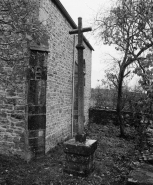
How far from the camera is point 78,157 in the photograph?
15.1ft

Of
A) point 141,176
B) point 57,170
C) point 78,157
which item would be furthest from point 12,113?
point 141,176

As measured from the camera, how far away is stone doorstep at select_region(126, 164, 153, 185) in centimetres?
398

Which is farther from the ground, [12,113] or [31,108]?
[31,108]

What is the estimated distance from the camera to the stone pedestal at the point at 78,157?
453cm

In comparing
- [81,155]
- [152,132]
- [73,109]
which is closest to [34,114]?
[81,155]

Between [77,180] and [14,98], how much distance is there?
3059 millimetres

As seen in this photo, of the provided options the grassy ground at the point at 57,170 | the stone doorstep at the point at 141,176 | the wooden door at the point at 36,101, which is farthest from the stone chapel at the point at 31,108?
the stone doorstep at the point at 141,176

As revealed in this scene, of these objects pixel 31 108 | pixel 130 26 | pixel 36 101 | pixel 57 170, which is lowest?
pixel 57 170

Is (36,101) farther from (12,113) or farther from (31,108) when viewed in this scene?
(12,113)

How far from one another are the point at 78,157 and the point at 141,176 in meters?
1.50

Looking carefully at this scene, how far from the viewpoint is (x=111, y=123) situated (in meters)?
13.8

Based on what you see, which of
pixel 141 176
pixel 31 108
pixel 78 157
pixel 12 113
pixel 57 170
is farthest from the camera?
pixel 12 113

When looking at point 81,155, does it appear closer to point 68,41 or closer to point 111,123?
point 68,41

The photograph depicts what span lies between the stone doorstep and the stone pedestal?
40.5 inches
